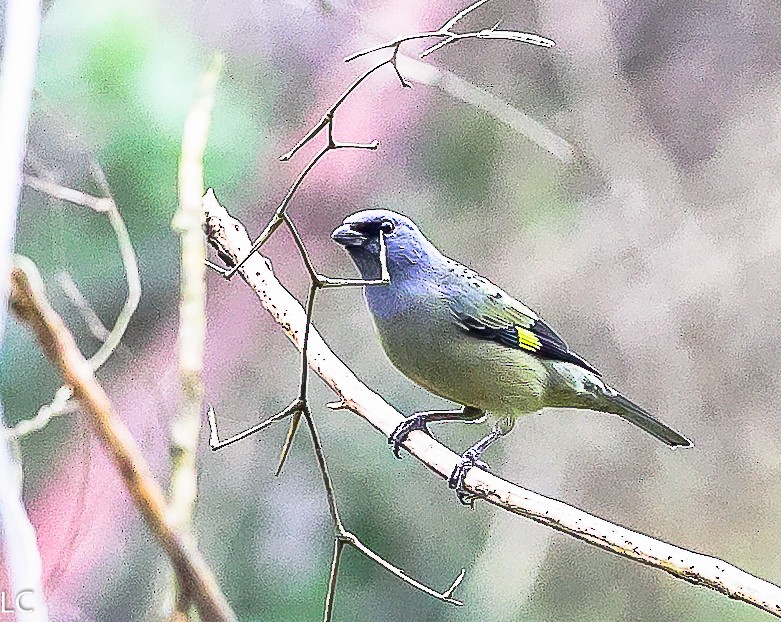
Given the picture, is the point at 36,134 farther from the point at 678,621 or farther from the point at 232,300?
the point at 678,621

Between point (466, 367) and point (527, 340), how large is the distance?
0.08 m

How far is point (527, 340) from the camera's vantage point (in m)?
0.99

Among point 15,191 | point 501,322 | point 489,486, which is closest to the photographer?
point 15,191

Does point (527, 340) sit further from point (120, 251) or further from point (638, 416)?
point (120, 251)

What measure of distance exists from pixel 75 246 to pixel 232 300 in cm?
19

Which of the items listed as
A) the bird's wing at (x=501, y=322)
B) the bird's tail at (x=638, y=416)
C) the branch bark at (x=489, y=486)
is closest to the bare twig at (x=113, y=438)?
the branch bark at (x=489, y=486)

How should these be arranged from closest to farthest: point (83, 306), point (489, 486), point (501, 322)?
point (489, 486) < point (501, 322) < point (83, 306)

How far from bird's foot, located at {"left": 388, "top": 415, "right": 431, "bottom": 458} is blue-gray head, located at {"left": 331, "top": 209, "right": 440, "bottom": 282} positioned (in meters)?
0.15

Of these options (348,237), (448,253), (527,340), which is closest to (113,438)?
(348,237)

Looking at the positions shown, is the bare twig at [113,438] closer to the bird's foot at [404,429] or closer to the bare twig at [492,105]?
the bird's foot at [404,429]

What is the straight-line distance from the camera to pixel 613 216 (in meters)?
1.28

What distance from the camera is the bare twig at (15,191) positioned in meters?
0.57

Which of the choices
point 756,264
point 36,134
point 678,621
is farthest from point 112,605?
point 756,264

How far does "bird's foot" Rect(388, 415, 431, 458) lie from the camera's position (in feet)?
3.15
